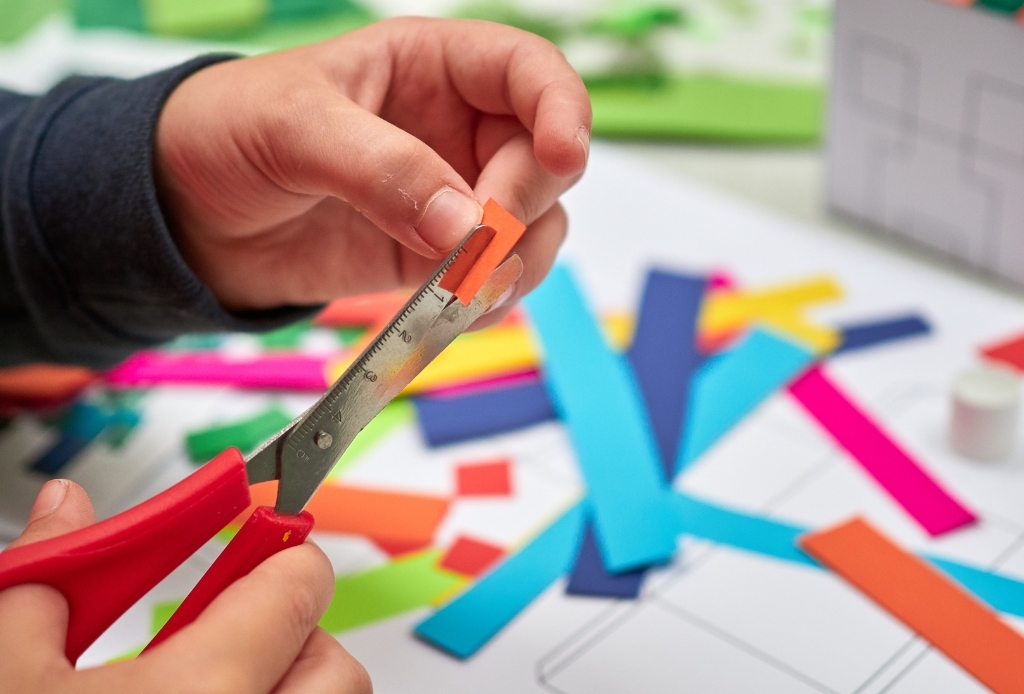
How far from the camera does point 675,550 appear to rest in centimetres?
75

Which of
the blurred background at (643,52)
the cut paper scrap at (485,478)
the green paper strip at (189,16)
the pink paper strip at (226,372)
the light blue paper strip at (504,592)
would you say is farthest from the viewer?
the green paper strip at (189,16)

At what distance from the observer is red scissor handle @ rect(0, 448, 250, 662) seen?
0.51m

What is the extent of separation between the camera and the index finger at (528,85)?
614mm

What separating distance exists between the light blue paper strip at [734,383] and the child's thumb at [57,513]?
469 mm

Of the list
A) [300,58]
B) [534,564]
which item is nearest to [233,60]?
[300,58]

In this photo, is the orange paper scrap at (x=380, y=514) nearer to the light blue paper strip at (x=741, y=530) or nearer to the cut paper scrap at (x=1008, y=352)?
the light blue paper strip at (x=741, y=530)

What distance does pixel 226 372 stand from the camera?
0.97 m

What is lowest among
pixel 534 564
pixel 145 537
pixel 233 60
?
pixel 534 564

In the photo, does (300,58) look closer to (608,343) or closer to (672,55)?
(608,343)

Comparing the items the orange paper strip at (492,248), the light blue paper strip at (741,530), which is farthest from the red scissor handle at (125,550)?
the light blue paper strip at (741,530)

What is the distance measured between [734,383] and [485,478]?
248 mm

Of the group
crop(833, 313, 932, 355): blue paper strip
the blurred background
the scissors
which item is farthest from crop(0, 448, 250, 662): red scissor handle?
the blurred background

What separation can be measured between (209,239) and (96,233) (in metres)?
0.08

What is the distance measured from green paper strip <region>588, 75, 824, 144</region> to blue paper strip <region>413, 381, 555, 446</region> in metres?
0.55
